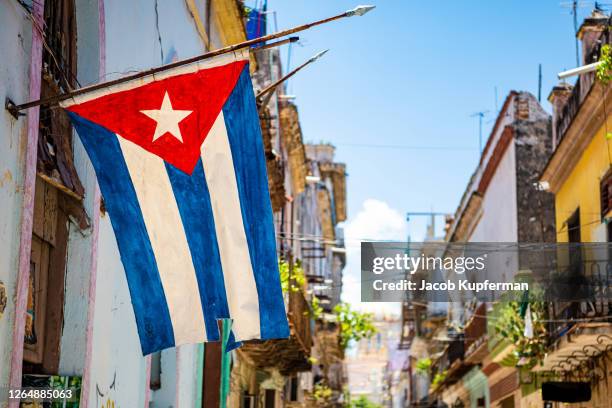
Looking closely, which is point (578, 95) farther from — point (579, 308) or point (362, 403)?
point (362, 403)

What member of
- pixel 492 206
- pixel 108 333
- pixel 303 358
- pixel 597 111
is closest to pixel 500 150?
pixel 492 206

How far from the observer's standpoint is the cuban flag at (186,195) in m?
6.10

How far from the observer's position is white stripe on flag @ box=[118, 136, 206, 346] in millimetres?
6324

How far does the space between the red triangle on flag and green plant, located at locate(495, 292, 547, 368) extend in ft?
39.6

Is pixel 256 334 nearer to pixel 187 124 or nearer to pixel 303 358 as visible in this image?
pixel 187 124

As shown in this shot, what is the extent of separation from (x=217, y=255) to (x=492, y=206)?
825 inches

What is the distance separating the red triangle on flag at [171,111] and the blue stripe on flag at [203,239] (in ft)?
0.35

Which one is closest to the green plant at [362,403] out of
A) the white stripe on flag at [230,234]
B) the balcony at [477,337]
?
the balcony at [477,337]

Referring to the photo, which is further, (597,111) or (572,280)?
(597,111)

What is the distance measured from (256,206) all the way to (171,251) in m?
0.79

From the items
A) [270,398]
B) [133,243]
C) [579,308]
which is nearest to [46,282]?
[133,243]

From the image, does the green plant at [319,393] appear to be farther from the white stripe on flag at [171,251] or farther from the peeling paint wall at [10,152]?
the peeling paint wall at [10,152]

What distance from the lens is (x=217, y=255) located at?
6.66 metres

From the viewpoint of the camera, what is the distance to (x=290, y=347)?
63.5ft
